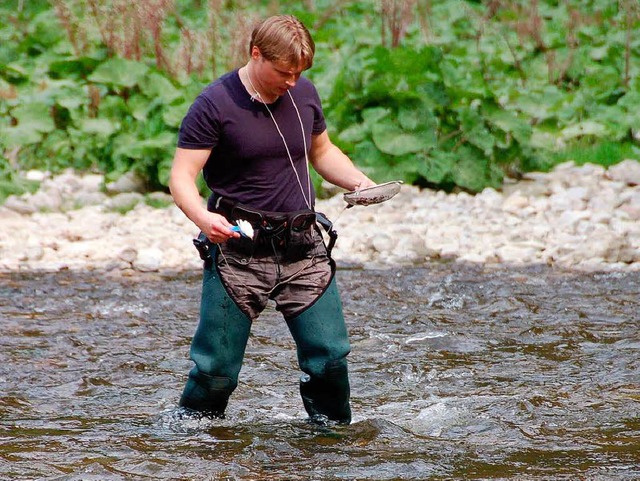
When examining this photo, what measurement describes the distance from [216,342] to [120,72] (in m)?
7.79

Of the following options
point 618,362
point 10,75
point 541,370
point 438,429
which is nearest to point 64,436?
point 438,429

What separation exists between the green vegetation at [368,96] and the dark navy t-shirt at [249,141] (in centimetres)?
584

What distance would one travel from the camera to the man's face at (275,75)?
403cm

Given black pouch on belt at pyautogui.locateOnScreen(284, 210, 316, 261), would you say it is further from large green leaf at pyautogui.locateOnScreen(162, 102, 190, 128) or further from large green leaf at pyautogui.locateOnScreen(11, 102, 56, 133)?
large green leaf at pyautogui.locateOnScreen(11, 102, 56, 133)

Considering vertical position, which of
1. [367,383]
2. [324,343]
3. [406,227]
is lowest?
[367,383]

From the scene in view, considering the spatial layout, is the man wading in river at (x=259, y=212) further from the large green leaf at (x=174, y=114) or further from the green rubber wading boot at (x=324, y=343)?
the large green leaf at (x=174, y=114)

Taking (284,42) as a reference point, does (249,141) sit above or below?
below

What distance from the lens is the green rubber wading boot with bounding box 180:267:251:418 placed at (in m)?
4.30

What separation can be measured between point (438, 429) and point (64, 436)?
161 centimetres

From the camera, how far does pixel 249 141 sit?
4.16 meters

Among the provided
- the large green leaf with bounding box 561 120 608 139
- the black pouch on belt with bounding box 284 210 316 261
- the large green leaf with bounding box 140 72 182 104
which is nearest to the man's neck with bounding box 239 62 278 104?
the black pouch on belt with bounding box 284 210 316 261

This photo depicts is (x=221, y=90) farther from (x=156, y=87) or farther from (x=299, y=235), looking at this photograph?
(x=156, y=87)

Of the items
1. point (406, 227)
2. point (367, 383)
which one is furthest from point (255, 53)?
point (406, 227)

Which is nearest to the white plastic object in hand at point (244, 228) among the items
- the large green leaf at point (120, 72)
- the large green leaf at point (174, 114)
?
the large green leaf at point (174, 114)
